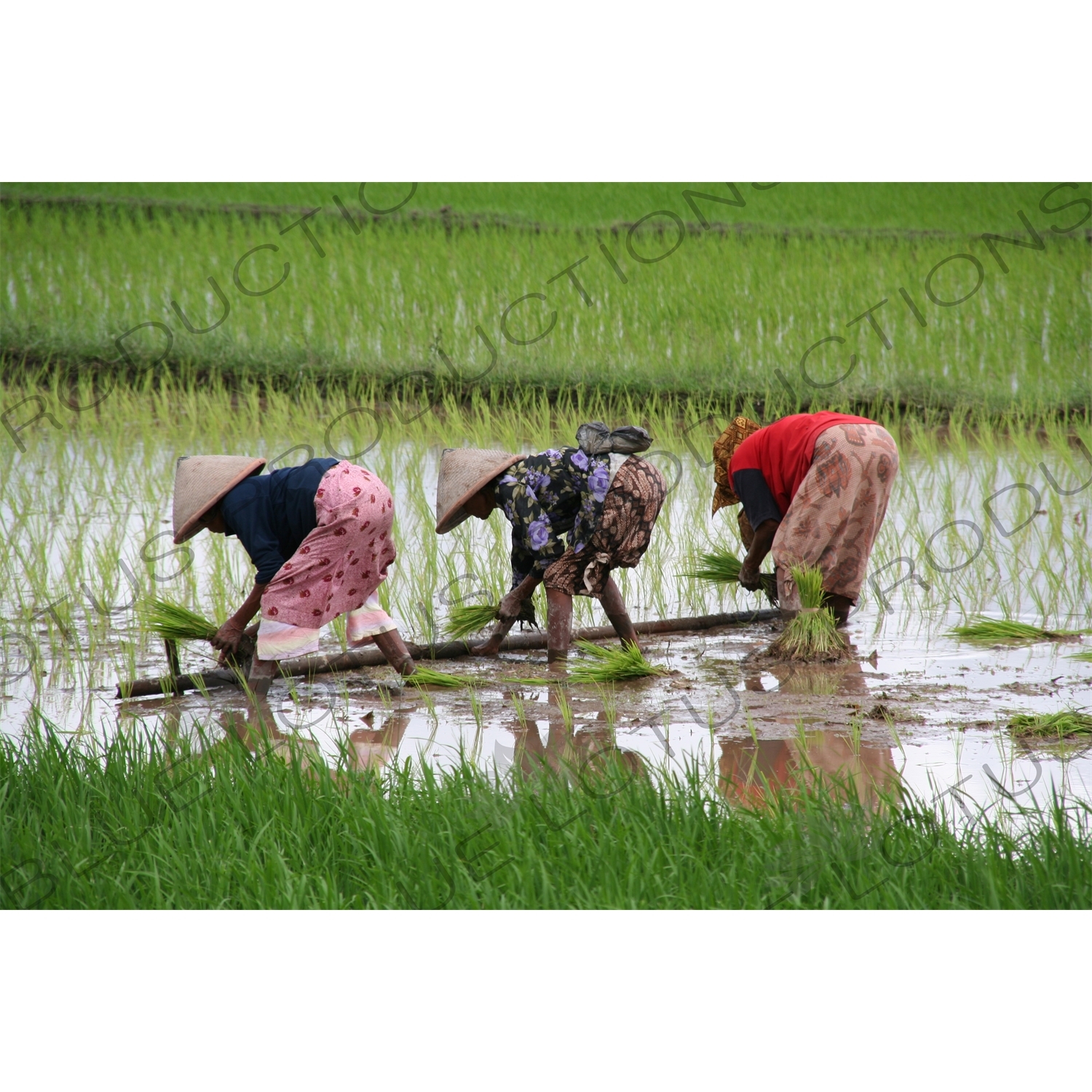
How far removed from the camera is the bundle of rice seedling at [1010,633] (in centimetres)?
498

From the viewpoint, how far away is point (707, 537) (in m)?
6.01

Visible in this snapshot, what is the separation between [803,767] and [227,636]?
6.73 feet

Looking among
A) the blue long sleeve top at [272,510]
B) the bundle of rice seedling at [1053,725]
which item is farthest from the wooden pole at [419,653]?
the bundle of rice seedling at [1053,725]

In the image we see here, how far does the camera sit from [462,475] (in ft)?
14.9

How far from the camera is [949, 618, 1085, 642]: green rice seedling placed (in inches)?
196

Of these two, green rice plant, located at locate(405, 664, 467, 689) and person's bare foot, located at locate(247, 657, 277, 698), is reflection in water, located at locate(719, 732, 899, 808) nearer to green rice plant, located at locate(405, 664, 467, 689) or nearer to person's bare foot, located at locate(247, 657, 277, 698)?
green rice plant, located at locate(405, 664, 467, 689)

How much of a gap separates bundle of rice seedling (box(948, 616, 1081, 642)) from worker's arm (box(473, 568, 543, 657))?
1784 millimetres

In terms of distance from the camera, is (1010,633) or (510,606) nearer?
(510,606)

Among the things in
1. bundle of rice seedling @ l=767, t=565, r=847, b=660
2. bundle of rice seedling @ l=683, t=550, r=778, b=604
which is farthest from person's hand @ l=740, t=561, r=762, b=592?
bundle of rice seedling @ l=767, t=565, r=847, b=660

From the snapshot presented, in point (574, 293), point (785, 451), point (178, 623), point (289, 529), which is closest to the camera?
point (289, 529)

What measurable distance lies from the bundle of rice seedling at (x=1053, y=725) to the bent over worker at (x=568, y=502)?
145cm

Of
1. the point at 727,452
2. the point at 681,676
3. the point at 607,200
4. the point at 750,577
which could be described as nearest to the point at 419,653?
the point at 681,676

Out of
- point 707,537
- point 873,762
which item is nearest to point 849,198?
point 707,537

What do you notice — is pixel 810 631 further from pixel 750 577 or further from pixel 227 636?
pixel 227 636
